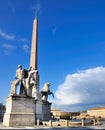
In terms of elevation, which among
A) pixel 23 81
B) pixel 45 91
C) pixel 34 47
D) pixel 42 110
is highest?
pixel 34 47

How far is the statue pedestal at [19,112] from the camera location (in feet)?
62.3

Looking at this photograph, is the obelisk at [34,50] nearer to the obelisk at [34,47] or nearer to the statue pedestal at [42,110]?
the obelisk at [34,47]

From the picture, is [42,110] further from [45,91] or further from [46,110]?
[45,91]

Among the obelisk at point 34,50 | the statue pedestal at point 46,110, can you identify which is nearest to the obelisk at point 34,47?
the obelisk at point 34,50

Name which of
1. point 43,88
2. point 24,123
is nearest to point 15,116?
point 24,123

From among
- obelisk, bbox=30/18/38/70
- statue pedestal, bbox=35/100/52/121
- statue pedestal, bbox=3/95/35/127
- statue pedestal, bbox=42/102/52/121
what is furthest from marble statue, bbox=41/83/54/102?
statue pedestal, bbox=3/95/35/127

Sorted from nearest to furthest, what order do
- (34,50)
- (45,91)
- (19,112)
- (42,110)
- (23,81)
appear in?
1. (19,112)
2. (23,81)
3. (42,110)
4. (45,91)
5. (34,50)

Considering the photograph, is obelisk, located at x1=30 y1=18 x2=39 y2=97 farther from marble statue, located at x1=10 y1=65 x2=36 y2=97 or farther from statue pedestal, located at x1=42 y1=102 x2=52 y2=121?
marble statue, located at x1=10 y1=65 x2=36 y2=97

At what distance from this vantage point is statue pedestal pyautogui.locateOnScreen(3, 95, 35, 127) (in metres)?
19.0

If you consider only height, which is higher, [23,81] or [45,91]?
[23,81]

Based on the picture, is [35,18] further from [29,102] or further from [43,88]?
[29,102]

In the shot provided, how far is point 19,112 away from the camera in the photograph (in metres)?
19.5

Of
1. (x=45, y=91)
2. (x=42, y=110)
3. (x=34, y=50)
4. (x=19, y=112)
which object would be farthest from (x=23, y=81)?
(x=34, y=50)

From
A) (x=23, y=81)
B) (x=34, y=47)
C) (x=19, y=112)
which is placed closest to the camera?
(x=19, y=112)
